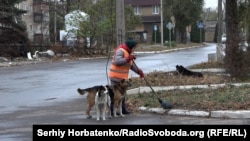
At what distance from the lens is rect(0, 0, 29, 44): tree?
4094 cm

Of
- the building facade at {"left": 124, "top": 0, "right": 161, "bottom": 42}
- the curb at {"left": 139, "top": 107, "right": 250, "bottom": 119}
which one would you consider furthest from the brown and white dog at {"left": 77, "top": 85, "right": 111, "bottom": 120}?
the building facade at {"left": 124, "top": 0, "right": 161, "bottom": 42}

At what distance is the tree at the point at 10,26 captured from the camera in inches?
1612

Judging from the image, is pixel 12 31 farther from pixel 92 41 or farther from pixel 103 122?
pixel 103 122

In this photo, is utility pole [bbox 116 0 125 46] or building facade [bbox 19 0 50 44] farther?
building facade [bbox 19 0 50 44]

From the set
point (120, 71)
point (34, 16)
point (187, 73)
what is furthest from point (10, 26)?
point (34, 16)

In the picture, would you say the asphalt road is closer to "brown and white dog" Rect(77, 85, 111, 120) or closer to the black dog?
"brown and white dog" Rect(77, 85, 111, 120)

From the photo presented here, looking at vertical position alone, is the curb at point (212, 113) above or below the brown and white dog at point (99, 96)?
below

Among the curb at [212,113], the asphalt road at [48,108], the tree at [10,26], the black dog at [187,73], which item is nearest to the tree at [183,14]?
the tree at [10,26]

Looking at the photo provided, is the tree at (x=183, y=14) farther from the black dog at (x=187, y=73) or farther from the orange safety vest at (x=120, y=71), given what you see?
the orange safety vest at (x=120, y=71)

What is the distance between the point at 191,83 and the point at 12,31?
26.8 m

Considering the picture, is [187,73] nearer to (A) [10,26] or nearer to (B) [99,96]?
(B) [99,96]

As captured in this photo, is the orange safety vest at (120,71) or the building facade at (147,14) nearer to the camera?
the orange safety vest at (120,71)

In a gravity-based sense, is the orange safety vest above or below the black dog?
above

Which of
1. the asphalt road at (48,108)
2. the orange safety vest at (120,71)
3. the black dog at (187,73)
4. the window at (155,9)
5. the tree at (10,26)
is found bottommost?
the asphalt road at (48,108)
